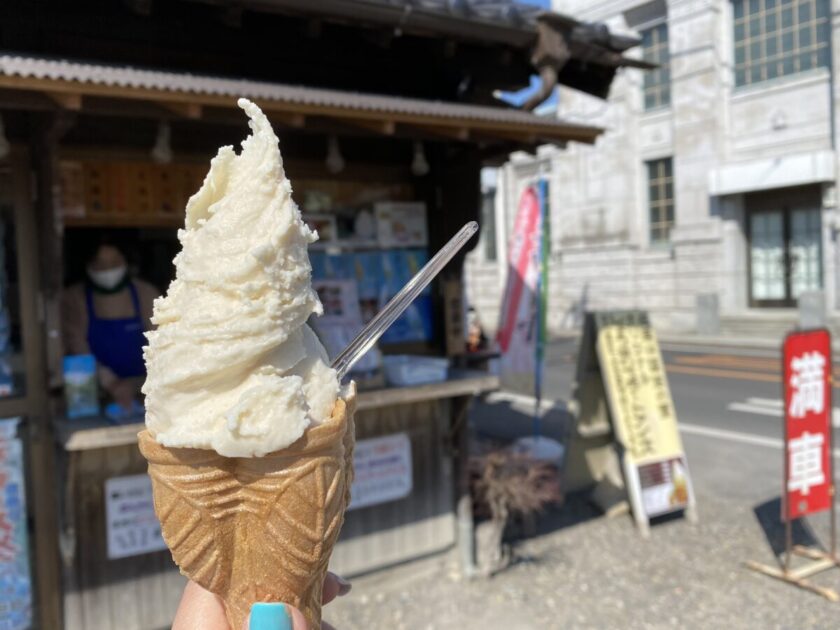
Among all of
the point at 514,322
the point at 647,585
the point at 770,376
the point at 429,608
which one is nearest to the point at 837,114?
the point at 770,376

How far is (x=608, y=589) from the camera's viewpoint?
4.69 m

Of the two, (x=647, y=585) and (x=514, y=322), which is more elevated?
(x=514, y=322)

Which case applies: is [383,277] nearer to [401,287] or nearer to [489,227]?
[401,287]

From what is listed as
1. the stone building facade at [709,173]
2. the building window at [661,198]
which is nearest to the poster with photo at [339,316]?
the stone building facade at [709,173]

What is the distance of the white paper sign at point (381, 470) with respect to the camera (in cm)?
462

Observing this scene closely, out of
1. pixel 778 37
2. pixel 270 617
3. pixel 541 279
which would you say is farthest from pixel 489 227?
pixel 270 617

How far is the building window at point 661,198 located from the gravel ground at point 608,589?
16.4 metres

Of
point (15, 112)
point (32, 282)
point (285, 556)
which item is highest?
point (15, 112)

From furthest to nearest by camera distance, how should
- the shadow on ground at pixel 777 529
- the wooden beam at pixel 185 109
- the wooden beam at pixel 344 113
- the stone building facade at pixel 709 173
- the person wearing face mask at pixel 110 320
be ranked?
the stone building facade at pixel 709 173, the shadow on ground at pixel 777 529, the person wearing face mask at pixel 110 320, the wooden beam at pixel 185 109, the wooden beam at pixel 344 113

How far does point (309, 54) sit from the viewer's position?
488cm

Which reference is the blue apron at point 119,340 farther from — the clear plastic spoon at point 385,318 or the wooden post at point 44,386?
the clear plastic spoon at point 385,318

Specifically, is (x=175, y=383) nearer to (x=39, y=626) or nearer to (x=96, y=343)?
(x=96, y=343)

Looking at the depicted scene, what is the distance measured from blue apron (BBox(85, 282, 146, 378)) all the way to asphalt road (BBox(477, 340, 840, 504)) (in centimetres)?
515

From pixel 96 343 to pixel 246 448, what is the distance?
316cm
